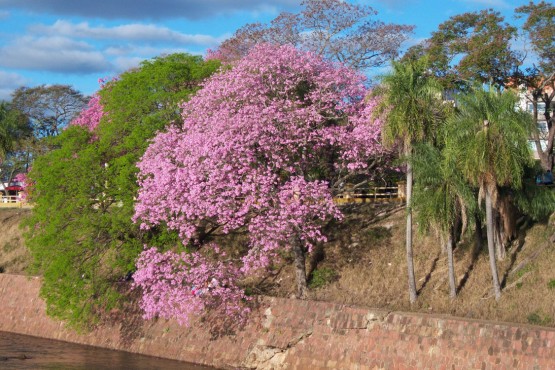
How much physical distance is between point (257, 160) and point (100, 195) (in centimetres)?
730

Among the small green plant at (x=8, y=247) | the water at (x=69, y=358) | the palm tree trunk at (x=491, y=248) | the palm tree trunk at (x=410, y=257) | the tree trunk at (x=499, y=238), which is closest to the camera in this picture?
the palm tree trunk at (x=491, y=248)

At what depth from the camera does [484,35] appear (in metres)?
36.6

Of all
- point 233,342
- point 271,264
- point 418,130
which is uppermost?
point 418,130

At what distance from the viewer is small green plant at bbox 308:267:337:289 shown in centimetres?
3297

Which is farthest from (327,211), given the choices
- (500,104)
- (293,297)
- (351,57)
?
(351,57)

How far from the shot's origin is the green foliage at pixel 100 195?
3372 centimetres

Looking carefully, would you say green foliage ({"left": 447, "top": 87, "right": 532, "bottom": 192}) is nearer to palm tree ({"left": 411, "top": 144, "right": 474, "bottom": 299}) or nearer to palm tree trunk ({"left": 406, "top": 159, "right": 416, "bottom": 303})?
palm tree ({"left": 411, "top": 144, "right": 474, "bottom": 299})

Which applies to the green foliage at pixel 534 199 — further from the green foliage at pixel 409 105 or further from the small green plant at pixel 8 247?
the small green plant at pixel 8 247

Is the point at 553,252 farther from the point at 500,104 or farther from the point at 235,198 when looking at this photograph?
the point at 235,198

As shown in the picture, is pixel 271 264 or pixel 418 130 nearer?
pixel 418 130

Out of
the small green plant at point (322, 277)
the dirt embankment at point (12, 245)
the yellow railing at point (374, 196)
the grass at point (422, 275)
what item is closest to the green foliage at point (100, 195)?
the small green plant at point (322, 277)

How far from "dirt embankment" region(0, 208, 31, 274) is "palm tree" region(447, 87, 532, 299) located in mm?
24989

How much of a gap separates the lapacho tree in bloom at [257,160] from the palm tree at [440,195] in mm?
3605

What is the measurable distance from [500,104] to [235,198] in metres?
10.7
